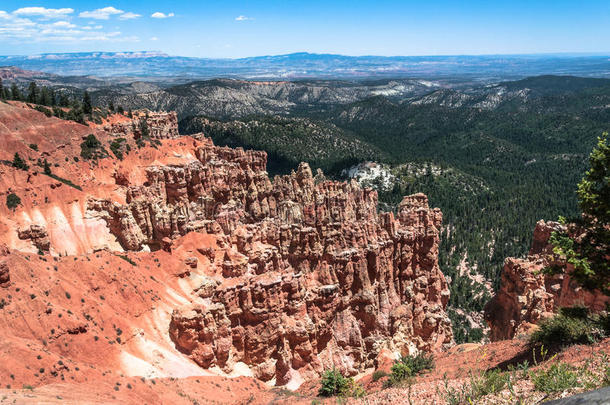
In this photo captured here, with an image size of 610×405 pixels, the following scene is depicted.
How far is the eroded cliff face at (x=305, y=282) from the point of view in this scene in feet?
96.5

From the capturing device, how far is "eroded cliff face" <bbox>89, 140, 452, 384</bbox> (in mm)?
29422

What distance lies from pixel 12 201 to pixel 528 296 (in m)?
44.1

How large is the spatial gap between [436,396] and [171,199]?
41732 mm

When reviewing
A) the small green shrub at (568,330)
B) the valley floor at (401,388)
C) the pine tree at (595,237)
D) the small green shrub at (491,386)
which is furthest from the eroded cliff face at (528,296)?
the small green shrub at (491,386)

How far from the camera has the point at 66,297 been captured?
959 inches

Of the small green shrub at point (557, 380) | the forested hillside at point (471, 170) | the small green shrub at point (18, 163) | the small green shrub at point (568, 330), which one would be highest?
the small green shrub at point (18, 163)

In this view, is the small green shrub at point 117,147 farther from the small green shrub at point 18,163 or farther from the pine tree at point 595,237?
the pine tree at point 595,237

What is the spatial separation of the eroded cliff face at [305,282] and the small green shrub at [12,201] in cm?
596

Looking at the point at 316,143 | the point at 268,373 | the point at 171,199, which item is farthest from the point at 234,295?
the point at 316,143

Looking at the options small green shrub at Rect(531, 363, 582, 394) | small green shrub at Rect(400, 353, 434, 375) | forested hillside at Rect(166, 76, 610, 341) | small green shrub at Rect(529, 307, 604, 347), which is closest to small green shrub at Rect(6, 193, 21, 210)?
small green shrub at Rect(400, 353, 434, 375)

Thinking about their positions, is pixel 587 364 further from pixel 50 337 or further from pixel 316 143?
pixel 316 143

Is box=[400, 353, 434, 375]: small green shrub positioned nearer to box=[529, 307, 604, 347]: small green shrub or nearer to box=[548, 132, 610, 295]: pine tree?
box=[529, 307, 604, 347]: small green shrub

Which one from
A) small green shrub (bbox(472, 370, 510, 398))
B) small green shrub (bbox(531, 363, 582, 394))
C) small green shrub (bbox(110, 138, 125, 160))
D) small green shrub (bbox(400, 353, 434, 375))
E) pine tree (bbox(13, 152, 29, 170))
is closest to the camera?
small green shrub (bbox(531, 363, 582, 394))

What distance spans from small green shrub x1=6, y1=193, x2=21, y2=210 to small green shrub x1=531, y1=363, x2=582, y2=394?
41131 mm
